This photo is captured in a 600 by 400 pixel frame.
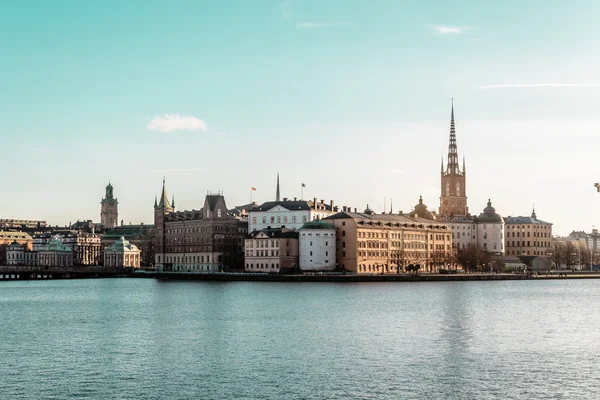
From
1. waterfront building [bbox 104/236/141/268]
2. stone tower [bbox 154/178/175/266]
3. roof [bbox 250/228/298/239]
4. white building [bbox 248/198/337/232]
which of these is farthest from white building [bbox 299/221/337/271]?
waterfront building [bbox 104/236/141/268]

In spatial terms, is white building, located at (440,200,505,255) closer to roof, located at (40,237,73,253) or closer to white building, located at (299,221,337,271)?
white building, located at (299,221,337,271)

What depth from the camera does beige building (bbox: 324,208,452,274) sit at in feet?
439

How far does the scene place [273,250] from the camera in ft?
443

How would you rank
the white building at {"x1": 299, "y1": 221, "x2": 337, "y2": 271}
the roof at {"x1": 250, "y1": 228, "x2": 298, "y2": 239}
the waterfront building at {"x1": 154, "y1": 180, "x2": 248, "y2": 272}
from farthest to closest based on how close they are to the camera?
the waterfront building at {"x1": 154, "y1": 180, "x2": 248, "y2": 272} < the roof at {"x1": 250, "y1": 228, "x2": 298, "y2": 239} < the white building at {"x1": 299, "y1": 221, "x2": 337, "y2": 271}

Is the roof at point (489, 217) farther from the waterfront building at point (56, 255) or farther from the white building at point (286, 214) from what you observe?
the waterfront building at point (56, 255)

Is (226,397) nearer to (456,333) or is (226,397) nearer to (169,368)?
(169,368)

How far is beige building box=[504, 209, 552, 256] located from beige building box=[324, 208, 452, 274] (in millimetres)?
31154

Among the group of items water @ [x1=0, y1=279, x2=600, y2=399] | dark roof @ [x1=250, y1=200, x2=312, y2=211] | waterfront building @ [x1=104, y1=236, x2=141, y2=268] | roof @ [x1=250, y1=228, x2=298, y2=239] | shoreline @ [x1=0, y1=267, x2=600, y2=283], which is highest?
dark roof @ [x1=250, y1=200, x2=312, y2=211]

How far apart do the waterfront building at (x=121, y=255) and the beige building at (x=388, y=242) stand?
177 feet

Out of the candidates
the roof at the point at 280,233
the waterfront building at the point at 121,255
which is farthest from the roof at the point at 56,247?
the roof at the point at 280,233

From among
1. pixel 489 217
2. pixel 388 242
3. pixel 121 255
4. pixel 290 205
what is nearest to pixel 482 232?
pixel 489 217

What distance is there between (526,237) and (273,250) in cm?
7126

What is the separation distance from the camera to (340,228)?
443 ft

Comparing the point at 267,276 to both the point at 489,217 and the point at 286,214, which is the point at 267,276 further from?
the point at 489,217
